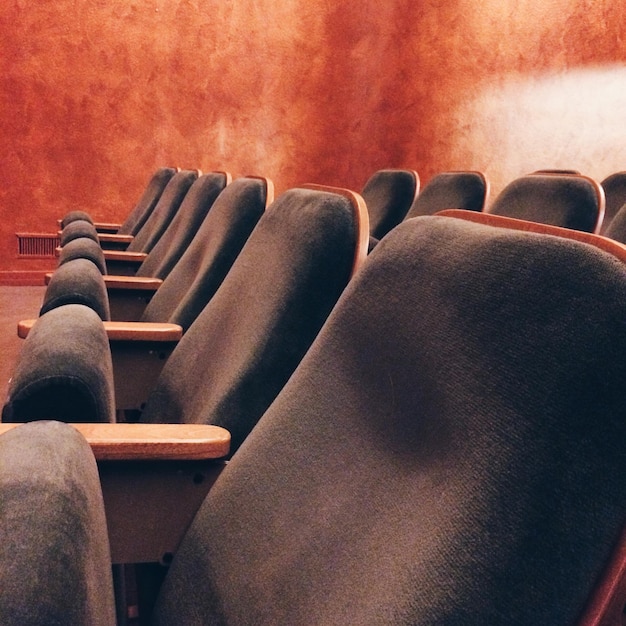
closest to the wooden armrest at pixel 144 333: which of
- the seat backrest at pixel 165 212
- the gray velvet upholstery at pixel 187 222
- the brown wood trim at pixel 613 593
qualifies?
the gray velvet upholstery at pixel 187 222

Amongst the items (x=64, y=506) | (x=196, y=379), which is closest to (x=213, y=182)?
(x=196, y=379)

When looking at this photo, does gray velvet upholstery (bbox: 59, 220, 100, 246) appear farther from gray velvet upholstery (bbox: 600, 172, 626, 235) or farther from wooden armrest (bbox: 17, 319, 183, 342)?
gray velvet upholstery (bbox: 600, 172, 626, 235)

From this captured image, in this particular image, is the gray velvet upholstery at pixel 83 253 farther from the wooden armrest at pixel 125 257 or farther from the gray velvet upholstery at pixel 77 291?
the wooden armrest at pixel 125 257

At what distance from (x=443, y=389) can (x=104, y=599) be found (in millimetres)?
194

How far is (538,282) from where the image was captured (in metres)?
0.31

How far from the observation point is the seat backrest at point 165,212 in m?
1.98

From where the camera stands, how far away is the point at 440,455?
33cm

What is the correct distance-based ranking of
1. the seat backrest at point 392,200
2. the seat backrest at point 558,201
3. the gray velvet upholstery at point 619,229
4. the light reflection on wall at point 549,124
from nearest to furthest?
1. the gray velvet upholstery at point 619,229
2. the seat backrest at point 558,201
3. the seat backrest at point 392,200
4. the light reflection on wall at point 549,124

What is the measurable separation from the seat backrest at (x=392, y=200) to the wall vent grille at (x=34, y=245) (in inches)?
66.0

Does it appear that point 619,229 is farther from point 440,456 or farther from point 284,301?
point 440,456

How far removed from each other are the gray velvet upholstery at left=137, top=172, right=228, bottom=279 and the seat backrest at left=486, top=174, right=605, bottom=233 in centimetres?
57

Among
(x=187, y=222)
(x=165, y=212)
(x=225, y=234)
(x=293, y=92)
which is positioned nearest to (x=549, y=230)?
(x=225, y=234)

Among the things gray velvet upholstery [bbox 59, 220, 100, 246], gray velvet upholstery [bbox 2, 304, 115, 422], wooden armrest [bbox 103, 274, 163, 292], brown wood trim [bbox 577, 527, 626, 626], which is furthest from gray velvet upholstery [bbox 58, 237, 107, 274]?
brown wood trim [bbox 577, 527, 626, 626]

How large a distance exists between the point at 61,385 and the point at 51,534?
29 centimetres
